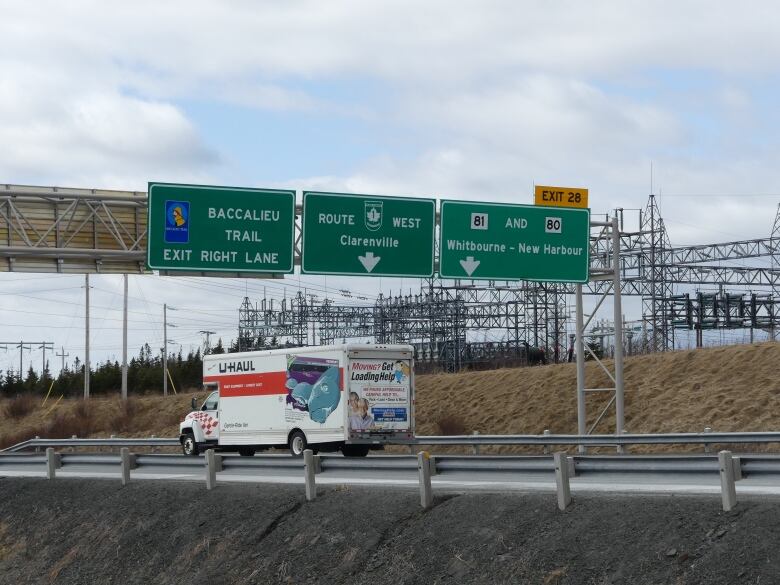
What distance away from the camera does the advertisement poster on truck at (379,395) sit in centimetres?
3145

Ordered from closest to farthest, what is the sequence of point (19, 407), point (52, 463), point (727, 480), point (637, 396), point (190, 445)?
1. point (727, 480)
2. point (52, 463)
3. point (190, 445)
4. point (637, 396)
5. point (19, 407)

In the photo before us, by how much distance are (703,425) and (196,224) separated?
58.8ft

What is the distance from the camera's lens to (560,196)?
32.4 metres

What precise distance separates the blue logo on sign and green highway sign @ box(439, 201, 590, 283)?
6266mm

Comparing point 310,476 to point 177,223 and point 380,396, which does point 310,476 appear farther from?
point 380,396

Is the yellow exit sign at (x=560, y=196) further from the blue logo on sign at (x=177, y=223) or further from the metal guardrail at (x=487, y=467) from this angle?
the metal guardrail at (x=487, y=467)

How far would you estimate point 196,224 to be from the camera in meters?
29.2

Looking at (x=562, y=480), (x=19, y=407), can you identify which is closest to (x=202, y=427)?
(x=562, y=480)

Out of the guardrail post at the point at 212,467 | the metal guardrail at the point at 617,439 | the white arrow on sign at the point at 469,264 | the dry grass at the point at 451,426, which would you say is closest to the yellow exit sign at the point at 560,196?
the white arrow on sign at the point at 469,264

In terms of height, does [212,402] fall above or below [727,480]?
above

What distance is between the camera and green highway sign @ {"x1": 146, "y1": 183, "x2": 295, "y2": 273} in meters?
29.1

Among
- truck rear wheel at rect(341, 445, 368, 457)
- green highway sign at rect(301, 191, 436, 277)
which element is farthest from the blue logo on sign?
truck rear wheel at rect(341, 445, 368, 457)

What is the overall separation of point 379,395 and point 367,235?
441 cm

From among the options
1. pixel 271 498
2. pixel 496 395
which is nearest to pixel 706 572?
pixel 271 498
